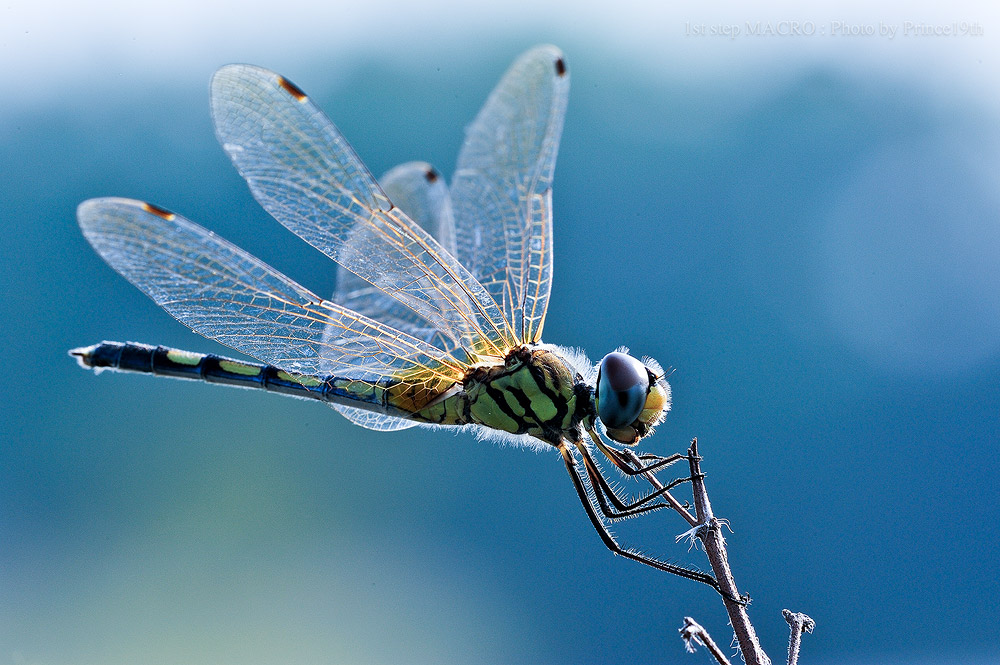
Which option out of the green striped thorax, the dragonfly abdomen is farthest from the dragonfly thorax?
the dragonfly abdomen

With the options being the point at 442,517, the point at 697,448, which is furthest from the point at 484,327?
the point at 442,517

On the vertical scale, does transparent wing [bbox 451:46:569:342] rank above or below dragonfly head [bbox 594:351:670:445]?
above

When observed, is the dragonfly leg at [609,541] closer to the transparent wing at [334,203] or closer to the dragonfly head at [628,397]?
the dragonfly head at [628,397]

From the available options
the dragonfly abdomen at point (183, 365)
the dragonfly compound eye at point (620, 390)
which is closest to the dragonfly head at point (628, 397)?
the dragonfly compound eye at point (620, 390)

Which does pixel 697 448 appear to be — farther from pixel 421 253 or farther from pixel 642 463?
pixel 421 253

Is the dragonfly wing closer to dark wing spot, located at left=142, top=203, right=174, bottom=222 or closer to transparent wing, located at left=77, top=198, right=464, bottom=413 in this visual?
transparent wing, located at left=77, top=198, right=464, bottom=413

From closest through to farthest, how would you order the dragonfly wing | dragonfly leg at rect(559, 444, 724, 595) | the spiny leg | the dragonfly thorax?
dragonfly leg at rect(559, 444, 724, 595) → the spiny leg → the dragonfly thorax → the dragonfly wing
